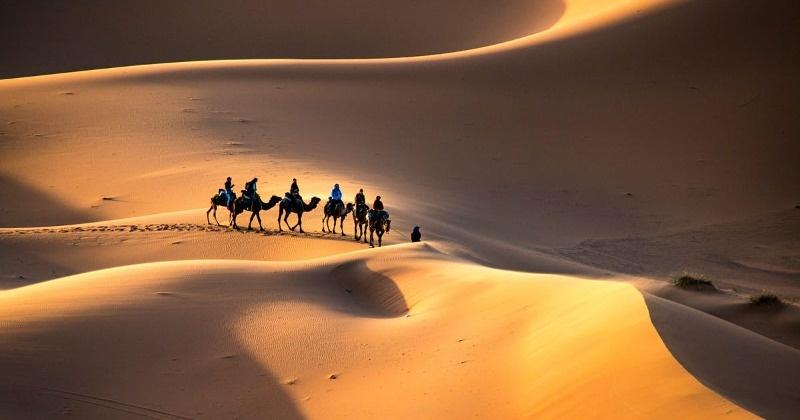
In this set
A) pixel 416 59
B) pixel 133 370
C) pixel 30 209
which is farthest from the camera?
pixel 416 59

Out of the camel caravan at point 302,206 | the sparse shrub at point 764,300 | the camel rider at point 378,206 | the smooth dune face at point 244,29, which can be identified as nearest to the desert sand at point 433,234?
the sparse shrub at point 764,300

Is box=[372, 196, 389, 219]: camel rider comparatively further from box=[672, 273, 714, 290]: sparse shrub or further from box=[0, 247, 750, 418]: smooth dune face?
box=[672, 273, 714, 290]: sparse shrub

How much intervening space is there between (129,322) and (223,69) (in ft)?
91.6

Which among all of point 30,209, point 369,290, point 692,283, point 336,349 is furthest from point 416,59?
point 336,349

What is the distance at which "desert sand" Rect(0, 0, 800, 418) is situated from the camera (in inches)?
425

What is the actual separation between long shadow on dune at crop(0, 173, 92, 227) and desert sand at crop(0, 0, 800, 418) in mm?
95

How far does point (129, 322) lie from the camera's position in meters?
12.7

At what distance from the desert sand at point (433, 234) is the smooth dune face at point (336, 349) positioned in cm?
4

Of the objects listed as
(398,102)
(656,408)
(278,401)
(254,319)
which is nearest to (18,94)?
(398,102)

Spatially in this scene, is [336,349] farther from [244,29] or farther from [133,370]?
[244,29]

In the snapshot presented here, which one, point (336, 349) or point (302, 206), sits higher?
point (302, 206)

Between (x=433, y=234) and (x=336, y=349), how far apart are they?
10.7 metres

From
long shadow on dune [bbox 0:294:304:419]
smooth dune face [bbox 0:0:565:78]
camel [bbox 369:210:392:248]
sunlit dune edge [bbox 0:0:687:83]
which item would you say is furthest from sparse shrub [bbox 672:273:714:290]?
smooth dune face [bbox 0:0:565:78]

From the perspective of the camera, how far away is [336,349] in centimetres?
1241
